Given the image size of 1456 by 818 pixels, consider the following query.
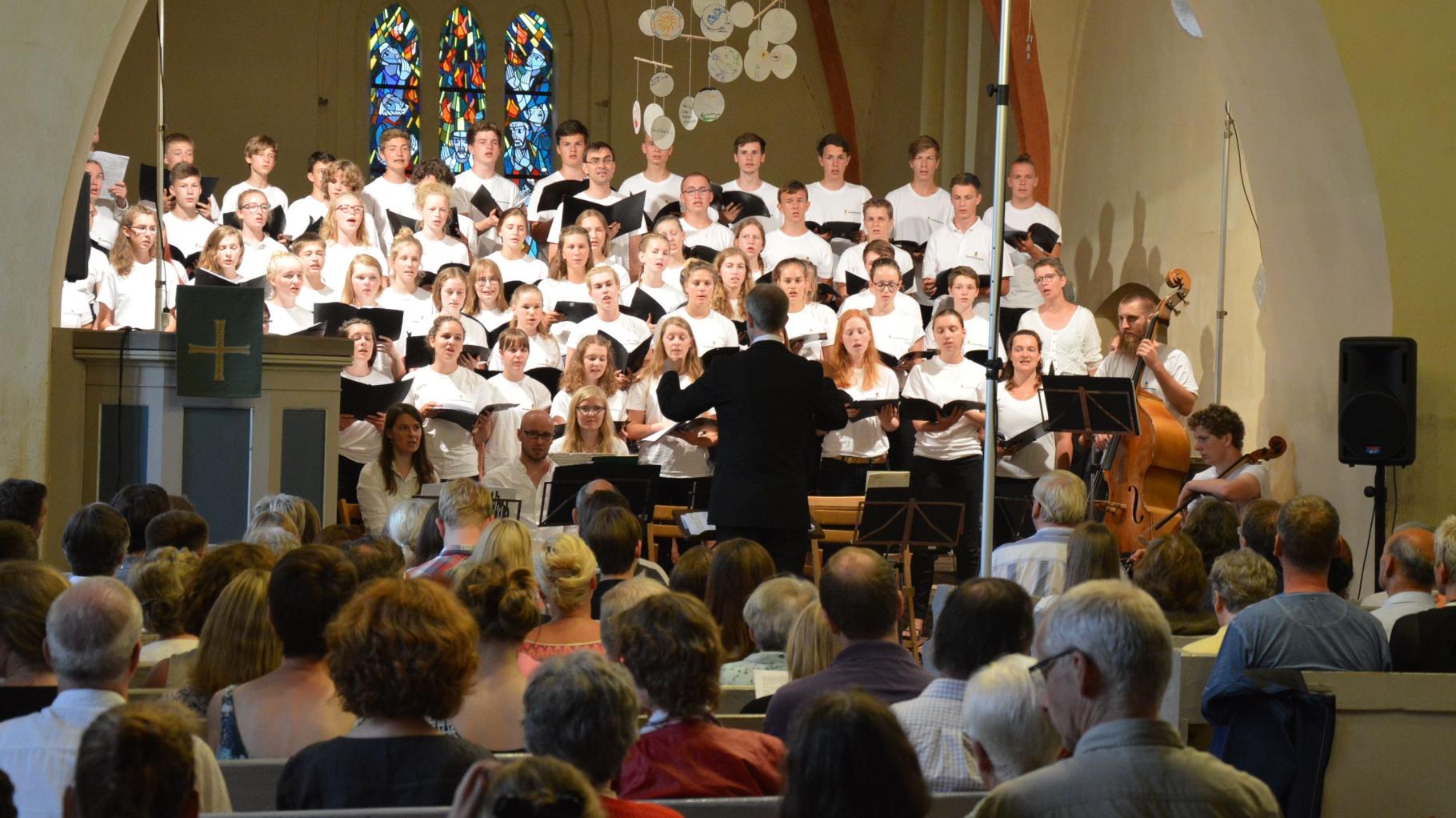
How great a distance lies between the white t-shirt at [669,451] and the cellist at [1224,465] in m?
2.32

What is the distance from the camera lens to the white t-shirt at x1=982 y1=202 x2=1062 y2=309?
33.0 ft

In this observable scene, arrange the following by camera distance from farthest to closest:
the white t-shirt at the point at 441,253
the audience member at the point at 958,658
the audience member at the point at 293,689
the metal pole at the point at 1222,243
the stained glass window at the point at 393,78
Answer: the stained glass window at the point at 393,78 → the metal pole at the point at 1222,243 → the white t-shirt at the point at 441,253 → the audience member at the point at 293,689 → the audience member at the point at 958,658

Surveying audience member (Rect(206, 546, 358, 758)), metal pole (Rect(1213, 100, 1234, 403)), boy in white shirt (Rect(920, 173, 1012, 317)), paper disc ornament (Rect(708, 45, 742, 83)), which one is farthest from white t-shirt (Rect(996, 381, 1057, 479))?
audience member (Rect(206, 546, 358, 758))

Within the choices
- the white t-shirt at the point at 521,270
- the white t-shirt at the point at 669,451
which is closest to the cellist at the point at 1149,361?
the white t-shirt at the point at 669,451

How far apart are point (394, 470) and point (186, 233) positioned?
2.65 metres

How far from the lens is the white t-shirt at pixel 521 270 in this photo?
9.81 m

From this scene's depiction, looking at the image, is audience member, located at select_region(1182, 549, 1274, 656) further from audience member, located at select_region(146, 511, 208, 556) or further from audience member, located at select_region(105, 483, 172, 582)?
audience member, located at select_region(105, 483, 172, 582)

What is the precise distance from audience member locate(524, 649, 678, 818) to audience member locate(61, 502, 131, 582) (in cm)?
223

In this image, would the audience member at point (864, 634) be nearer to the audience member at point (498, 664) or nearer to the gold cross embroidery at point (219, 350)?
the audience member at point (498, 664)

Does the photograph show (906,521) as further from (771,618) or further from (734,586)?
(771,618)

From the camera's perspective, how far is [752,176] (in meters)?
10.8

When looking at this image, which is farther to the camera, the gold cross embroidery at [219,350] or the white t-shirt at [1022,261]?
the white t-shirt at [1022,261]

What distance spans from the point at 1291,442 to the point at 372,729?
531 cm

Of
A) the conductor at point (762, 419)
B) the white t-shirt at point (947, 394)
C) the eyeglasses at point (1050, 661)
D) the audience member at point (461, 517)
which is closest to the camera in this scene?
the eyeglasses at point (1050, 661)
